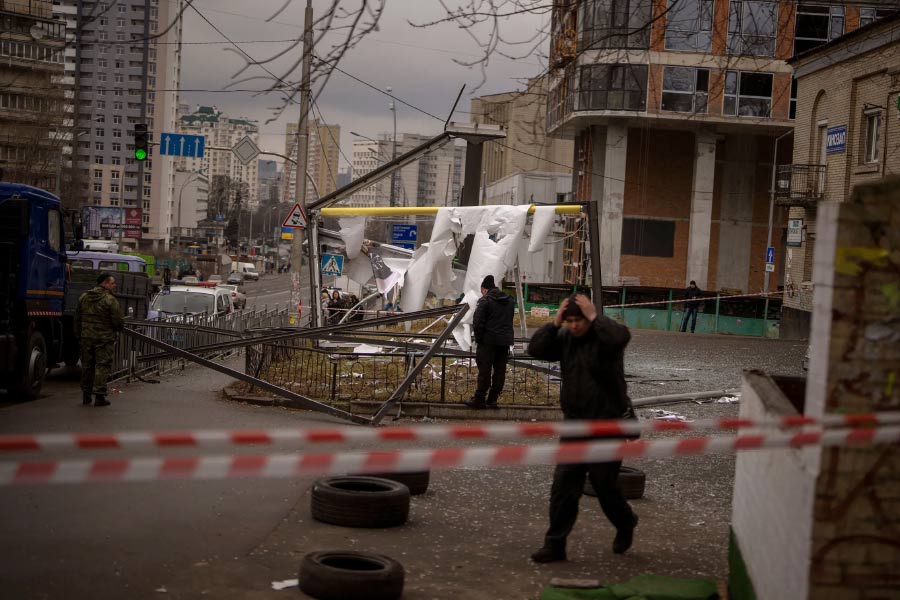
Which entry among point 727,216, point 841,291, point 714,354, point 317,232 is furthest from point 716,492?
point 727,216

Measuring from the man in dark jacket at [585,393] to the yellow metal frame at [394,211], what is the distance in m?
9.93

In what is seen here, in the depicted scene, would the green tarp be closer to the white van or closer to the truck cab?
the truck cab

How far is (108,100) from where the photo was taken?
150375mm

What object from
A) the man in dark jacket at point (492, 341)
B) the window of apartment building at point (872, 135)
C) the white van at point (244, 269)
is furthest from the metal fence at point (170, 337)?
the white van at point (244, 269)

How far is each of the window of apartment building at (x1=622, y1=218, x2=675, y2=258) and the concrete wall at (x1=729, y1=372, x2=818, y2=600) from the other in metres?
47.9

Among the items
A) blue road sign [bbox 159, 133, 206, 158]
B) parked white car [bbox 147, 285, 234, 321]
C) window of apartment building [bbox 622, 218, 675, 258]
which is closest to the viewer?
parked white car [bbox 147, 285, 234, 321]

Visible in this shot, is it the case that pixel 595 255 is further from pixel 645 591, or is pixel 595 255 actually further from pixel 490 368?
pixel 645 591

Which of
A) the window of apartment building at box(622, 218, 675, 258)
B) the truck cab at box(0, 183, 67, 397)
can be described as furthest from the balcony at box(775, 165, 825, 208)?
the truck cab at box(0, 183, 67, 397)

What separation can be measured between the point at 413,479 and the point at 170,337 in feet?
38.3

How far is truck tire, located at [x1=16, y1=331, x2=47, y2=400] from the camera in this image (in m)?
14.9

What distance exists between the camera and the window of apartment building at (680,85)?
48.3 meters

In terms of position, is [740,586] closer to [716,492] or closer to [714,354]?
[716,492]

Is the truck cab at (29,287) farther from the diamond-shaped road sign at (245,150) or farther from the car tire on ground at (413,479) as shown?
the diamond-shaped road sign at (245,150)

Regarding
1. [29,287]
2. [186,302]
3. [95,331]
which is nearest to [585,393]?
[95,331]
